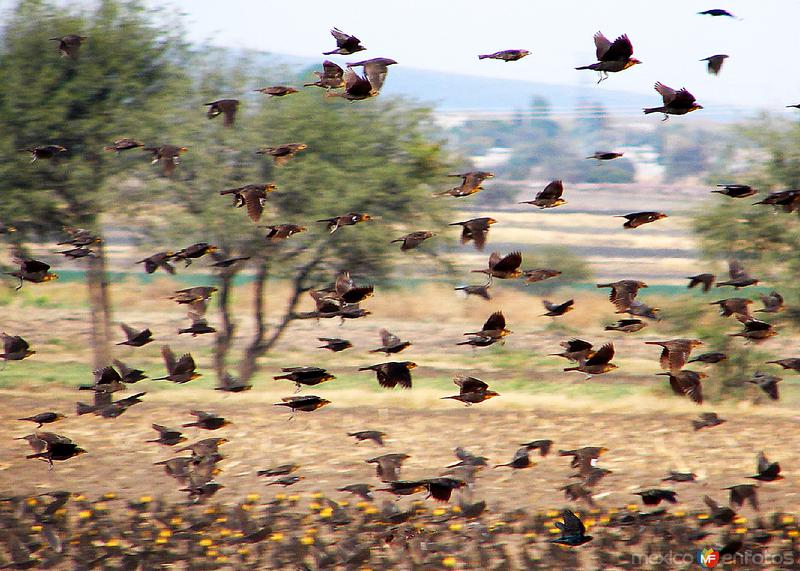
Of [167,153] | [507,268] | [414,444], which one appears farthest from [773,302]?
[414,444]

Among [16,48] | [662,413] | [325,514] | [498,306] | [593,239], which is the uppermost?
[16,48]

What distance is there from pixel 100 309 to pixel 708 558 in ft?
66.1

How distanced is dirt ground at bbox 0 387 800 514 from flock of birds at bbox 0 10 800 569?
1.39 m

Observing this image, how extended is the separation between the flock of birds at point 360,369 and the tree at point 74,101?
10.0 m

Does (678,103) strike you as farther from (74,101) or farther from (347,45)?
(74,101)

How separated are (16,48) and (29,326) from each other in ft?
64.5

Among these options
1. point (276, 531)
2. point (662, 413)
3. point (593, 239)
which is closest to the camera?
point (276, 531)

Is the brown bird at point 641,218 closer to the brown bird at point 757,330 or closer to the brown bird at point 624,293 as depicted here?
the brown bird at point 624,293

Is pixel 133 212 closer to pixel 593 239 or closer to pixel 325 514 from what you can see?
pixel 325 514

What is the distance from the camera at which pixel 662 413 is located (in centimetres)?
2139

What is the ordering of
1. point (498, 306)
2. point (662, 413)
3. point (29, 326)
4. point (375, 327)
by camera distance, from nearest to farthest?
point (662, 413)
point (29, 326)
point (375, 327)
point (498, 306)

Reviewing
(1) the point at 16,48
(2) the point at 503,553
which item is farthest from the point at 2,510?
(1) the point at 16,48

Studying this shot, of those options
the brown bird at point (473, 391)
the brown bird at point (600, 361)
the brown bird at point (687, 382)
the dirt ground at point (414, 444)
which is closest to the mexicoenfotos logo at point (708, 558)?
the brown bird at point (687, 382)

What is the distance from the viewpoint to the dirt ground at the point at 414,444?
1475 centimetres
